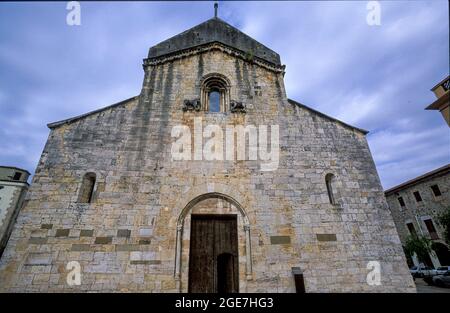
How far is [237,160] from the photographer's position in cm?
713

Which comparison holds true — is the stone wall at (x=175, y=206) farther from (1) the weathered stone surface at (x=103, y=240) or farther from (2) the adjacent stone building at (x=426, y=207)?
(2) the adjacent stone building at (x=426, y=207)

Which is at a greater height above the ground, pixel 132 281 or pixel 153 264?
pixel 153 264

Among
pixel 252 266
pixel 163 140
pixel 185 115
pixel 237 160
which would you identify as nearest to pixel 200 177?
pixel 237 160

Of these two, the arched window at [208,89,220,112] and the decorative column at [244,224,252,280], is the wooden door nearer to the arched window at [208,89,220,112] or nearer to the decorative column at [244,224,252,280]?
the decorative column at [244,224,252,280]

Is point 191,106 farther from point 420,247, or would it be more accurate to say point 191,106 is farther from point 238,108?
point 420,247

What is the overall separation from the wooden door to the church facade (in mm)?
29

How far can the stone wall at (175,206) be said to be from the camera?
559 cm

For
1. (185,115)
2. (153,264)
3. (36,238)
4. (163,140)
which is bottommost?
(153,264)

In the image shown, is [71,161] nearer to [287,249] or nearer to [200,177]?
[200,177]

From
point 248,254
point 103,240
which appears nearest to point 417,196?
point 248,254

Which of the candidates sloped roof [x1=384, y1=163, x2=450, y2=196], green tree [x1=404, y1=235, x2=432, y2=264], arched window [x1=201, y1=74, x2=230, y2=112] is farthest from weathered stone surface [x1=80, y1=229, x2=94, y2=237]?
sloped roof [x1=384, y1=163, x2=450, y2=196]

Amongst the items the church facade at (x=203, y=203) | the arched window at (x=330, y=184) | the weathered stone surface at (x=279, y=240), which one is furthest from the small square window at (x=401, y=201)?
the weathered stone surface at (x=279, y=240)
